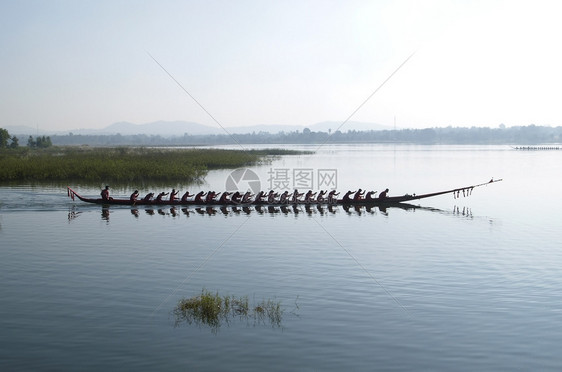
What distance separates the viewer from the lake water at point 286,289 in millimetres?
10203

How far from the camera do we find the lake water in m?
10.2

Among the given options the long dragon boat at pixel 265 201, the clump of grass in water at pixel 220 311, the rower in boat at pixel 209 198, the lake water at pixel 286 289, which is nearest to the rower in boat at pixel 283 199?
the long dragon boat at pixel 265 201

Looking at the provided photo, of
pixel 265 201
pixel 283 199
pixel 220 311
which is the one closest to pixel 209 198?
pixel 265 201

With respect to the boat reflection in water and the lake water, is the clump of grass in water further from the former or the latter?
the boat reflection in water

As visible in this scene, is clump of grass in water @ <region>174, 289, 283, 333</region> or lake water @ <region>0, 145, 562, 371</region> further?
clump of grass in water @ <region>174, 289, 283, 333</region>

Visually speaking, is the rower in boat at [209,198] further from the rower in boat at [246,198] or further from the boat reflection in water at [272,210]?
the rower in boat at [246,198]

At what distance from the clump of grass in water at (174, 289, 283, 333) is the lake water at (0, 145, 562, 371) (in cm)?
25

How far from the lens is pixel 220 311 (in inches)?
484

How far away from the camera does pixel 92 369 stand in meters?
9.52

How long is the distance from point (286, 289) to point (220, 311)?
2502mm

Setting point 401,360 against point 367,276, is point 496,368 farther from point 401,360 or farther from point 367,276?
point 367,276

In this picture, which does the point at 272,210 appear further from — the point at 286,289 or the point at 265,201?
the point at 286,289

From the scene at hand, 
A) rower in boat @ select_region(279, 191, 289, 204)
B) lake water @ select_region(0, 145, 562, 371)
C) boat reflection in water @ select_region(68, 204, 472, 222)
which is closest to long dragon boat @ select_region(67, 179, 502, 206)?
rower in boat @ select_region(279, 191, 289, 204)

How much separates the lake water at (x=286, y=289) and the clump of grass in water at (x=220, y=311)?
0.83ft
